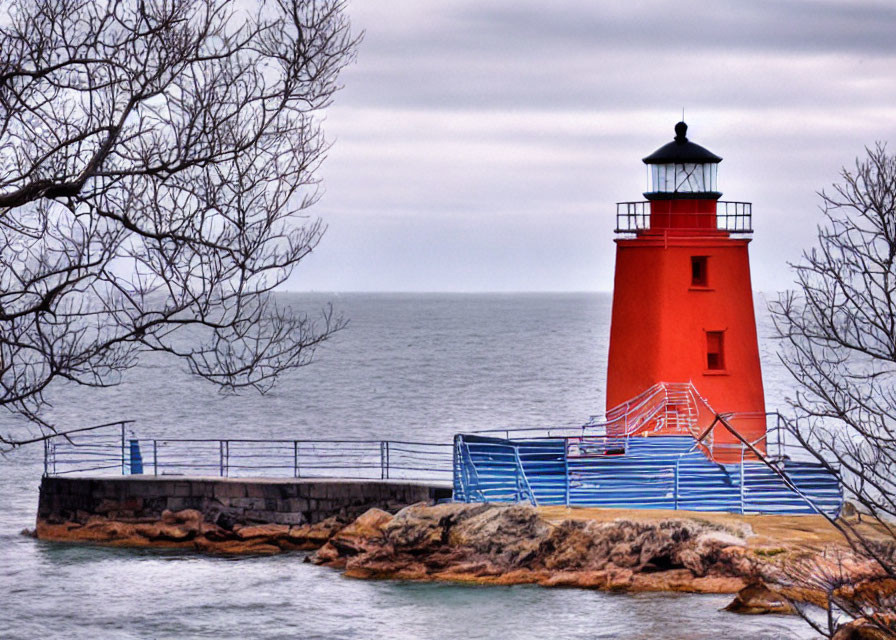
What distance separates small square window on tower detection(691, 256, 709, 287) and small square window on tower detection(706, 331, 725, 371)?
96cm

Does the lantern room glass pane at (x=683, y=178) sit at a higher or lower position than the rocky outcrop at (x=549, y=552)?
higher

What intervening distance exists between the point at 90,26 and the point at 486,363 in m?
78.9

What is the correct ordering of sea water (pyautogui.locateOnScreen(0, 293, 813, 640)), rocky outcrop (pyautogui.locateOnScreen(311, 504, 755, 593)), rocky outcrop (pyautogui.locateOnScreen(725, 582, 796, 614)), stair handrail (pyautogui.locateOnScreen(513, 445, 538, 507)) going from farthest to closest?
stair handrail (pyautogui.locateOnScreen(513, 445, 538, 507)), rocky outcrop (pyautogui.locateOnScreen(311, 504, 755, 593)), sea water (pyautogui.locateOnScreen(0, 293, 813, 640)), rocky outcrop (pyautogui.locateOnScreen(725, 582, 796, 614))

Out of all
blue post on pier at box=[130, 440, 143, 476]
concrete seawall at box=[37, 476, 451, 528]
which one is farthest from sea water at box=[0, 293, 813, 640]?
blue post on pier at box=[130, 440, 143, 476]

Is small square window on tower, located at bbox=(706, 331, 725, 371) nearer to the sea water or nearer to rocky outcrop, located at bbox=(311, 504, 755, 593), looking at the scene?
rocky outcrop, located at bbox=(311, 504, 755, 593)

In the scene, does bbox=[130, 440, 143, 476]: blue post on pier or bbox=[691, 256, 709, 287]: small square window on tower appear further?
bbox=[130, 440, 143, 476]: blue post on pier

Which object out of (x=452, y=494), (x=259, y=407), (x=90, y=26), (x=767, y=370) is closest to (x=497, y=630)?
(x=452, y=494)

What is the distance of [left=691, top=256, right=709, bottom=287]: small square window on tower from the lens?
24953 mm

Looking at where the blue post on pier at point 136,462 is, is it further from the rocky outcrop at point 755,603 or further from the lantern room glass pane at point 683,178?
the rocky outcrop at point 755,603

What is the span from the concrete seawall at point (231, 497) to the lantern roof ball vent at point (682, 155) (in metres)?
7.50

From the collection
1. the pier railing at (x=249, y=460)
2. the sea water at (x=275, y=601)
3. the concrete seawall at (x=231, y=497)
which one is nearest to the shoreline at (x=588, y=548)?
the sea water at (x=275, y=601)

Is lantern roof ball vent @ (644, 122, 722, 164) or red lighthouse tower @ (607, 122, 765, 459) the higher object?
lantern roof ball vent @ (644, 122, 722, 164)

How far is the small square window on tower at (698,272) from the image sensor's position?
25.0 m

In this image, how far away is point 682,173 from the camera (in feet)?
82.5
